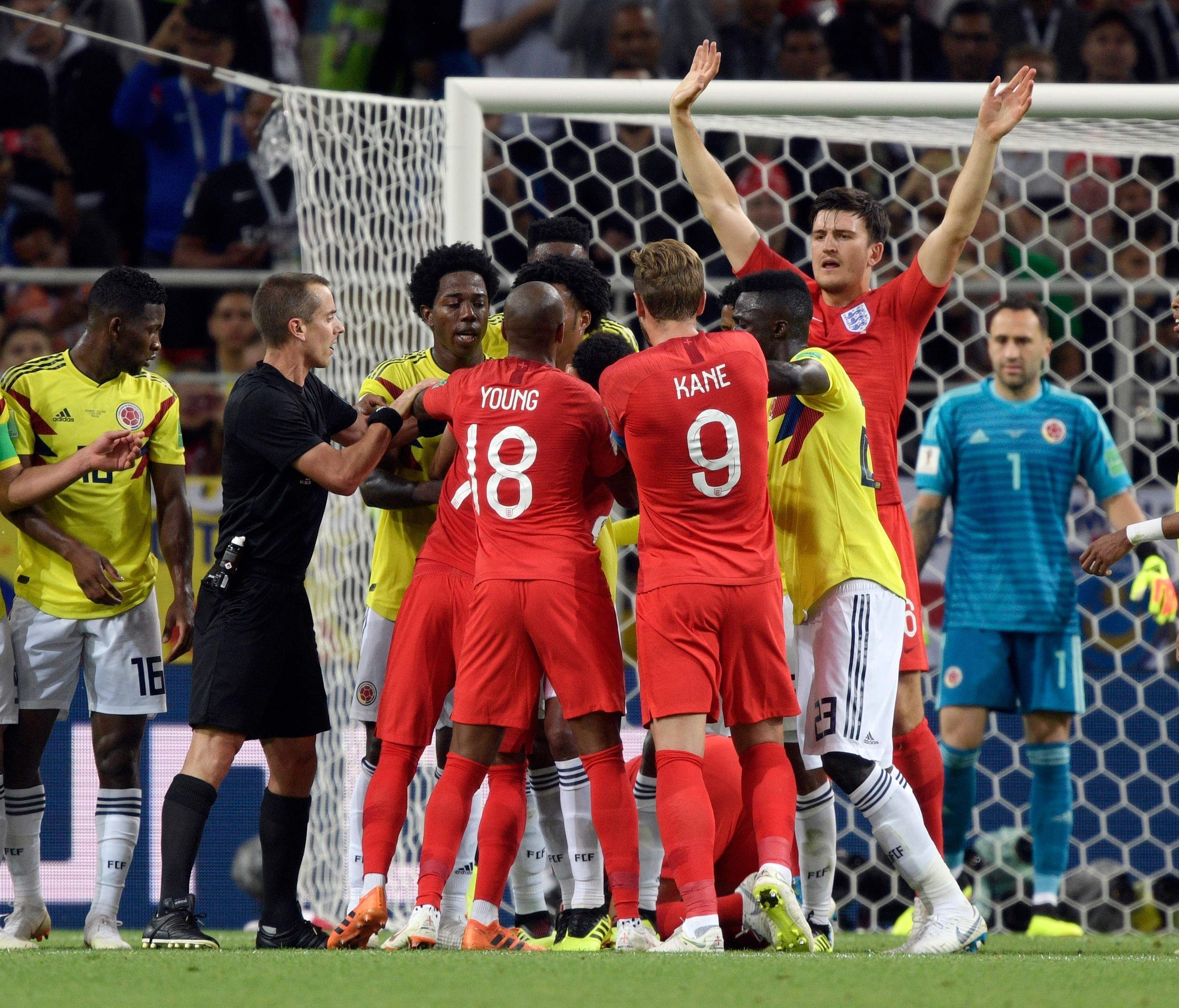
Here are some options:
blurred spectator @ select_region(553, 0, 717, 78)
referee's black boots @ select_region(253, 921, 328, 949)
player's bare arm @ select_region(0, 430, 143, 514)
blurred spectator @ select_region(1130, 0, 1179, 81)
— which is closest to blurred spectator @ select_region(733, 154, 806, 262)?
blurred spectator @ select_region(553, 0, 717, 78)

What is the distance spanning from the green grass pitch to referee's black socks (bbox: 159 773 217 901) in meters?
0.26

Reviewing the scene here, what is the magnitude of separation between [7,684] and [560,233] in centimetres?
237

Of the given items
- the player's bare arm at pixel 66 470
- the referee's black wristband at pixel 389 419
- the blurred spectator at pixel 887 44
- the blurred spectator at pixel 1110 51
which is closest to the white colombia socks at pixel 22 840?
the player's bare arm at pixel 66 470

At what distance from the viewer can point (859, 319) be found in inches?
202

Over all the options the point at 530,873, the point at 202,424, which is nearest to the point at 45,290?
the point at 202,424

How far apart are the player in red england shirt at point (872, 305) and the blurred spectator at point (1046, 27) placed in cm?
579

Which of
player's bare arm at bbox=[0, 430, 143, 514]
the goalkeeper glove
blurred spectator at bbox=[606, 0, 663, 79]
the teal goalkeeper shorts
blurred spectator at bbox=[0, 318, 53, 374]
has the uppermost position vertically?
blurred spectator at bbox=[606, 0, 663, 79]

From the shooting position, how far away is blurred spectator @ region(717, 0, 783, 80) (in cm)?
1041

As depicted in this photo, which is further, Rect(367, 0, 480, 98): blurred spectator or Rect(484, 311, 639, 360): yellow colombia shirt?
Rect(367, 0, 480, 98): blurred spectator

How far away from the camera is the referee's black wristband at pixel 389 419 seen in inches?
185

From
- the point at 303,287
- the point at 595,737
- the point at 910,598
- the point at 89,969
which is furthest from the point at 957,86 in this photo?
the point at 89,969

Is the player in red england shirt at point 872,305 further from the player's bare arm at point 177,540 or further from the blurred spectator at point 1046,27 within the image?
the blurred spectator at point 1046,27

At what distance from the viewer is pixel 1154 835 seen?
6.89 m

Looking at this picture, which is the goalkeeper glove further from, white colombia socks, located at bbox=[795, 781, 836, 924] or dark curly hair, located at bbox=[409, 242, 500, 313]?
dark curly hair, located at bbox=[409, 242, 500, 313]
